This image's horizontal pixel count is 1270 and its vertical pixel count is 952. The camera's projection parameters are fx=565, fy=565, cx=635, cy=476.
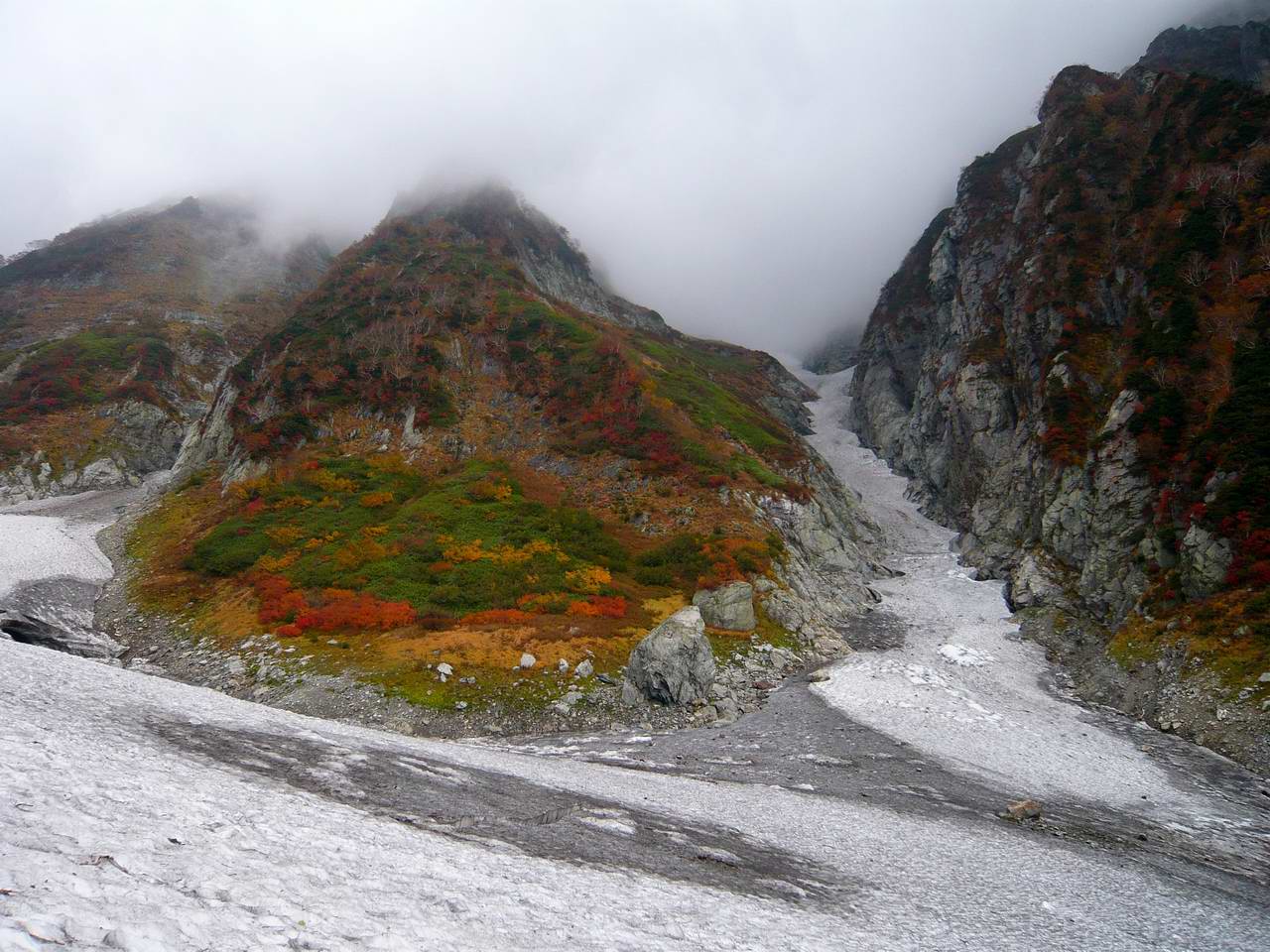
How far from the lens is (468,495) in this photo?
4009 centimetres

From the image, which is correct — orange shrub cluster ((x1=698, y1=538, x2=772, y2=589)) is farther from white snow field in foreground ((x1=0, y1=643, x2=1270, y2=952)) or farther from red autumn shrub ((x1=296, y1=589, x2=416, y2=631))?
white snow field in foreground ((x1=0, y1=643, x2=1270, y2=952))

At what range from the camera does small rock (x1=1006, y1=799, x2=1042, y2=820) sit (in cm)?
1442

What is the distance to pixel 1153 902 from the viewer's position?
1066cm

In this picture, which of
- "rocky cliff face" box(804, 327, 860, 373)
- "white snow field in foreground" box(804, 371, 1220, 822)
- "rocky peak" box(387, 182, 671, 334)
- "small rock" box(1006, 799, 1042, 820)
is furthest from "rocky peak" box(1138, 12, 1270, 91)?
"small rock" box(1006, 799, 1042, 820)

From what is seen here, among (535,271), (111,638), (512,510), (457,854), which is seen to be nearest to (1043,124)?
(535,271)

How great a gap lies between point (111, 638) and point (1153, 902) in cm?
3719

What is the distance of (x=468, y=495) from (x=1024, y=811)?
3437 centimetres

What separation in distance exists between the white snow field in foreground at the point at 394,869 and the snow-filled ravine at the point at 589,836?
47 millimetres

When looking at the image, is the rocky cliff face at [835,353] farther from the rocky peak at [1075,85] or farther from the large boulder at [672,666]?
the large boulder at [672,666]

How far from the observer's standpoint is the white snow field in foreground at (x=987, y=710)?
56.4 ft

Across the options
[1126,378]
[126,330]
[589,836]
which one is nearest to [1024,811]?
[589,836]

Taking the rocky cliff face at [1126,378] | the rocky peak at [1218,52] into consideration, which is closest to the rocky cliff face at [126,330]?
the rocky cliff face at [1126,378]

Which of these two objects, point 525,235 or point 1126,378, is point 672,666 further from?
point 525,235

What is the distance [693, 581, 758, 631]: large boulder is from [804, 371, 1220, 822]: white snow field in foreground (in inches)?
203
